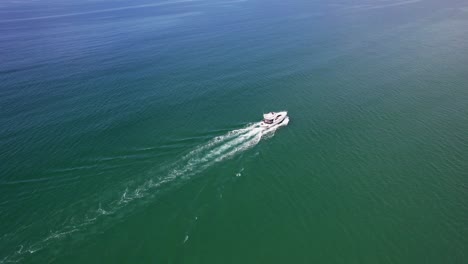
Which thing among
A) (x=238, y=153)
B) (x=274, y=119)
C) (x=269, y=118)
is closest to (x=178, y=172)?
(x=238, y=153)

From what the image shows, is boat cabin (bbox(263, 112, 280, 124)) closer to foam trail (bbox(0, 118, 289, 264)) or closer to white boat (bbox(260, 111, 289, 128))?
white boat (bbox(260, 111, 289, 128))

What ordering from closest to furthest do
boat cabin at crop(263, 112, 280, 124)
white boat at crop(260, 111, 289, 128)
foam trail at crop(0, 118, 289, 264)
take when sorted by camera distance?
foam trail at crop(0, 118, 289, 264) < white boat at crop(260, 111, 289, 128) < boat cabin at crop(263, 112, 280, 124)

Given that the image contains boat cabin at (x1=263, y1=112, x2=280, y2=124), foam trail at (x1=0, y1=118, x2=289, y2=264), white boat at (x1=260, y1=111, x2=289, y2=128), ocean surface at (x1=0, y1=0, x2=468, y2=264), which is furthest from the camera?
boat cabin at (x1=263, y1=112, x2=280, y2=124)

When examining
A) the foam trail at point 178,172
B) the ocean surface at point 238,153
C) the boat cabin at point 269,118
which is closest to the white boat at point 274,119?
the boat cabin at point 269,118

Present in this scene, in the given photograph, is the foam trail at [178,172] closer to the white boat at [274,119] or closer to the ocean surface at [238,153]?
the ocean surface at [238,153]

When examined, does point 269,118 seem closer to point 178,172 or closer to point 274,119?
point 274,119

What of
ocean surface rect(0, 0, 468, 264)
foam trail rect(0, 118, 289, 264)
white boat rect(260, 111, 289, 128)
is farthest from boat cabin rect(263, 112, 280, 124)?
ocean surface rect(0, 0, 468, 264)

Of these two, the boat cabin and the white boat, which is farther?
the boat cabin
